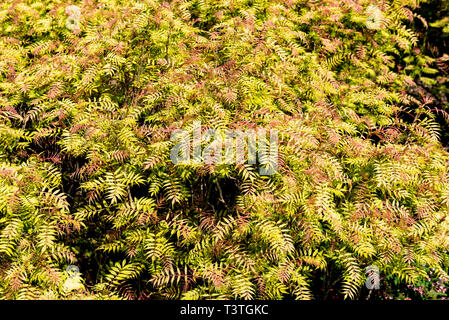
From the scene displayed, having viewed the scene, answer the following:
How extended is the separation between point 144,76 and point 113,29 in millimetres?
541

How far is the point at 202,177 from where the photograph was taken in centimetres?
293

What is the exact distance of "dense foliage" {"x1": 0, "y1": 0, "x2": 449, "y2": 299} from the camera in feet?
8.73

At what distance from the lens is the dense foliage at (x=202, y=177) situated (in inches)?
105

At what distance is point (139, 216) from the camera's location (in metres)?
2.86

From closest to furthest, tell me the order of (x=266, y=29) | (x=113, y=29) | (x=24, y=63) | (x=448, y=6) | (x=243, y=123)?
(x=243, y=123)
(x=266, y=29)
(x=113, y=29)
(x=24, y=63)
(x=448, y=6)

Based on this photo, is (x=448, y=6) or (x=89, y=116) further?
(x=448, y=6)

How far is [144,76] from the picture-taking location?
344 centimetres

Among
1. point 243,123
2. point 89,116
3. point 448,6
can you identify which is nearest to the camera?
point 243,123

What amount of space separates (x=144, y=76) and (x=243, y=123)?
Answer: 1.37 meters
